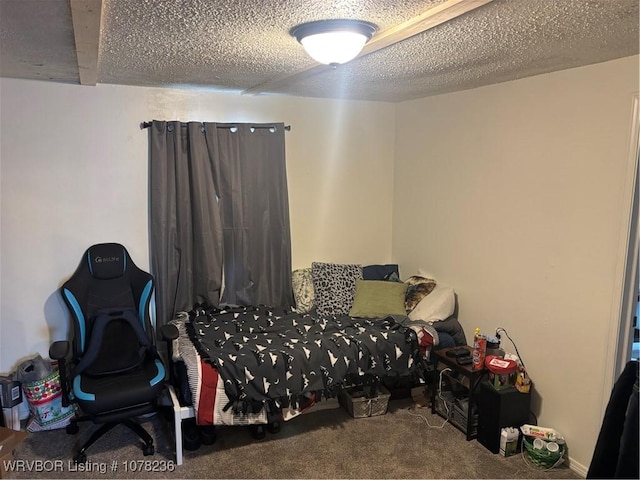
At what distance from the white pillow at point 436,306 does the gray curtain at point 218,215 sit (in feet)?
3.48

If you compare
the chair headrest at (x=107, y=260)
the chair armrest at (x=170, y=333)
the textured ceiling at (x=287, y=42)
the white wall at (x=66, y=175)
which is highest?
the textured ceiling at (x=287, y=42)

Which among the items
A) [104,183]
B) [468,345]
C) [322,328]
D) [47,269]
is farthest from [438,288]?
[47,269]

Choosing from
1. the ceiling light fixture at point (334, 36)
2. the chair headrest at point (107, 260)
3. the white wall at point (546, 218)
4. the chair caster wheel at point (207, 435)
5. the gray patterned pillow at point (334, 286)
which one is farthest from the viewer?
the gray patterned pillow at point (334, 286)

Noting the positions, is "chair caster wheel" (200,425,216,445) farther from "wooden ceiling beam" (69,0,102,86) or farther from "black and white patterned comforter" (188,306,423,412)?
"wooden ceiling beam" (69,0,102,86)

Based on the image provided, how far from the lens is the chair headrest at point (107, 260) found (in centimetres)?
339

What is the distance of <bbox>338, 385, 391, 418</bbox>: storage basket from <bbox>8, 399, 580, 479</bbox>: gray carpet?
73 mm

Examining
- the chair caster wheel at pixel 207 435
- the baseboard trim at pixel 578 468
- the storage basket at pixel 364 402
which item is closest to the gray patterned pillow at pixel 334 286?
the storage basket at pixel 364 402

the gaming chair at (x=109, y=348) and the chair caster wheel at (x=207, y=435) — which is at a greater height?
the gaming chair at (x=109, y=348)

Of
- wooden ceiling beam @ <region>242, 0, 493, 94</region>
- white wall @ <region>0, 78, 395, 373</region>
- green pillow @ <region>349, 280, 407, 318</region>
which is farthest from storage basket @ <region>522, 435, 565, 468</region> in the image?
white wall @ <region>0, 78, 395, 373</region>

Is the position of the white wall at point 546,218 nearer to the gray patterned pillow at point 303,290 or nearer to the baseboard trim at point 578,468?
the baseboard trim at point 578,468

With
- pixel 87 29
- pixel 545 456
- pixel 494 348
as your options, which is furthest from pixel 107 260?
pixel 545 456

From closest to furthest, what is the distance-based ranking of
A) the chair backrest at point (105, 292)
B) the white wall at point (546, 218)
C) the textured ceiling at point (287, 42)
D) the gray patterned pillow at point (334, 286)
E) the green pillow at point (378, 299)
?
the textured ceiling at point (287, 42), the white wall at point (546, 218), the chair backrest at point (105, 292), the green pillow at point (378, 299), the gray patterned pillow at point (334, 286)

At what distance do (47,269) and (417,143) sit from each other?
2.99 meters

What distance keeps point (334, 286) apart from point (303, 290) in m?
0.26
